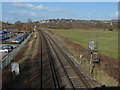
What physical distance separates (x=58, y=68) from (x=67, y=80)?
13.2ft

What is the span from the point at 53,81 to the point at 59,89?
63.9 inches

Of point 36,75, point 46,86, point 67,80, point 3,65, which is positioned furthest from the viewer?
point 3,65

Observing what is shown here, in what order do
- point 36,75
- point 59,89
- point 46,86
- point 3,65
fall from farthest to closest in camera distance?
point 3,65 → point 36,75 → point 46,86 → point 59,89

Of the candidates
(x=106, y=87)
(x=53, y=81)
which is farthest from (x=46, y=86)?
(x=106, y=87)

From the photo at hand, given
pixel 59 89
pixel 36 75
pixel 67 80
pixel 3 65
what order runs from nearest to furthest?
1. pixel 59 89
2. pixel 67 80
3. pixel 36 75
4. pixel 3 65

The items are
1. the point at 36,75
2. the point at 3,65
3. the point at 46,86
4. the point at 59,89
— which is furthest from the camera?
the point at 3,65

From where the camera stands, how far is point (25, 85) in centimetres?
1266

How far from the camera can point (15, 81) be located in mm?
13625

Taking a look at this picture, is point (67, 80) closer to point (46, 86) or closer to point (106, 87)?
point (46, 86)

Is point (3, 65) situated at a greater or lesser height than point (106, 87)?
greater

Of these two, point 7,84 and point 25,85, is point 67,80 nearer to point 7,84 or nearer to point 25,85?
point 25,85

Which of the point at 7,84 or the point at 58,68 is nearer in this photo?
the point at 7,84

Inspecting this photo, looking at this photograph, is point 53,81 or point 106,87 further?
point 53,81

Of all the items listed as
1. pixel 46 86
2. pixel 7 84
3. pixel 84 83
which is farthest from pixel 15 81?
pixel 84 83
